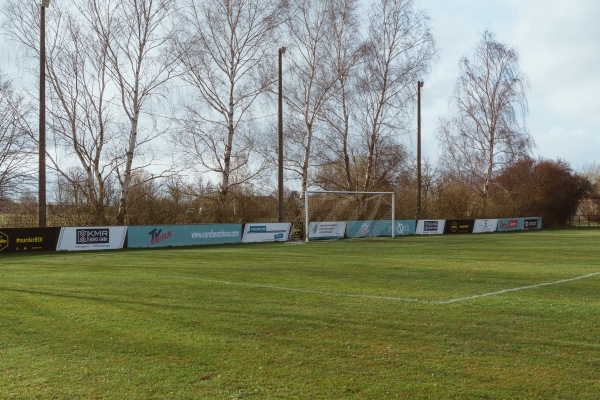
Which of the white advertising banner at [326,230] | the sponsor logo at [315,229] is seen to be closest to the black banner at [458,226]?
the white advertising banner at [326,230]

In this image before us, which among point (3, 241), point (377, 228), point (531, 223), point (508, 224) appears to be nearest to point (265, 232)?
point (377, 228)

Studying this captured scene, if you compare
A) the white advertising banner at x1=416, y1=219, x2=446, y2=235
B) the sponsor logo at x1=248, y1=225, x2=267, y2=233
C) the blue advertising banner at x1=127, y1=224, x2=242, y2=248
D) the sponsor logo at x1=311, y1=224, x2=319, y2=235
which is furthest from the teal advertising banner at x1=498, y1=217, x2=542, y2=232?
the blue advertising banner at x1=127, y1=224, x2=242, y2=248

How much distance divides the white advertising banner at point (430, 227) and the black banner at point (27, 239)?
77.2 ft

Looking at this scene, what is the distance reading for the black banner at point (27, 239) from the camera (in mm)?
22125

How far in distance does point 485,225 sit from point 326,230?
57.0 ft

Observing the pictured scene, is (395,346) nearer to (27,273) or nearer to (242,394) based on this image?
(242,394)

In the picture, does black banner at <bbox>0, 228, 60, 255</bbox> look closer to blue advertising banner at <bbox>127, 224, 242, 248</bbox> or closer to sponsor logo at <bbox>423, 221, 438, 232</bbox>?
blue advertising banner at <bbox>127, 224, 242, 248</bbox>

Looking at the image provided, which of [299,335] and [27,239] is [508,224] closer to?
[27,239]

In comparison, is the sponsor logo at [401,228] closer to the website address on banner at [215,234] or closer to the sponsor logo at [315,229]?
the sponsor logo at [315,229]

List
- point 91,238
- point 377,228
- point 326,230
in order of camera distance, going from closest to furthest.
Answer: point 91,238
point 326,230
point 377,228

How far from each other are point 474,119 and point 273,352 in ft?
161

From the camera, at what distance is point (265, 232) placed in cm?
3042

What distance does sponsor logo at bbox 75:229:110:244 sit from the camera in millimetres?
23797

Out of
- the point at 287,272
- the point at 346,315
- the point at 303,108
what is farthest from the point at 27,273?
the point at 303,108
